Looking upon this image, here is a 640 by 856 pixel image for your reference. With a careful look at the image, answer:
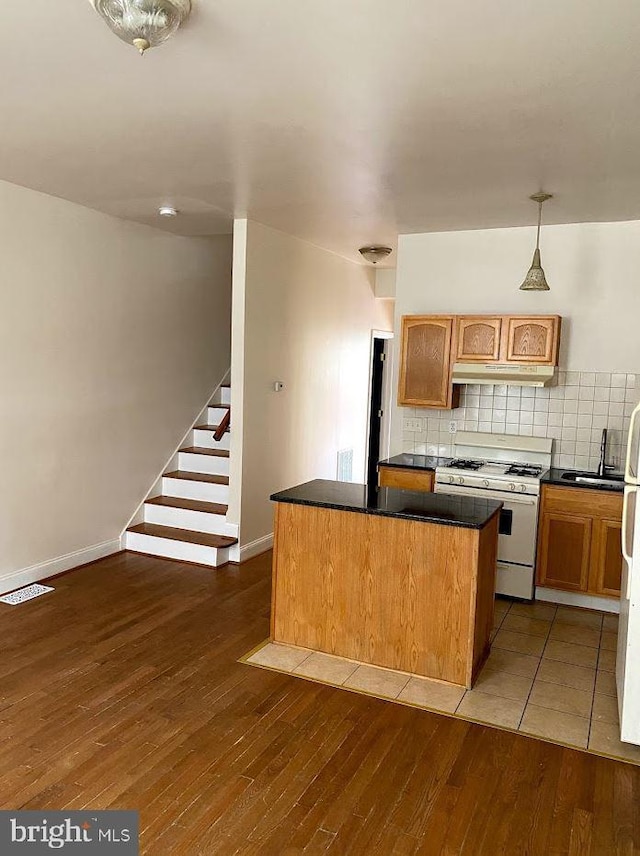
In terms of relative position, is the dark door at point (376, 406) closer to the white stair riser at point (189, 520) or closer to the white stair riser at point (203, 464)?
the white stair riser at point (203, 464)

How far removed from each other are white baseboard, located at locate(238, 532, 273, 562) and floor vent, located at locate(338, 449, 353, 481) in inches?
57.9

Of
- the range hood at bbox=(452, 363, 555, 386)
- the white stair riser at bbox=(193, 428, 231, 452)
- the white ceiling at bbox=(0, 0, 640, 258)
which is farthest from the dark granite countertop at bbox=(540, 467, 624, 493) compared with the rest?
the white stair riser at bbox=(193, 428, 231, 452)

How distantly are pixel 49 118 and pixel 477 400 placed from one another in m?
3.50

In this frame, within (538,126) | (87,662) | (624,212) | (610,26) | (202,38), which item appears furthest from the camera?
(624,212)

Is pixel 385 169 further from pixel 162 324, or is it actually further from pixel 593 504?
pixel 162 324

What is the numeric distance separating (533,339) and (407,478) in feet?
4.41

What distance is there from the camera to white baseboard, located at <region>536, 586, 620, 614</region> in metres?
4.52

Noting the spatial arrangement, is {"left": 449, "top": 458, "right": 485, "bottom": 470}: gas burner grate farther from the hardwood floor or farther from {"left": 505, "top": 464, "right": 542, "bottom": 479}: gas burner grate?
the hardwood floor

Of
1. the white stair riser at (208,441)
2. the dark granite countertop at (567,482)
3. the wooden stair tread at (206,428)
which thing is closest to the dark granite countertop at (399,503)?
the dark granite countertop at (567,482)

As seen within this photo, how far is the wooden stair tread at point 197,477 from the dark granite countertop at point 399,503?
6.65ft

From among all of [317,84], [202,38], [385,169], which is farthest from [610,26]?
[385,169]

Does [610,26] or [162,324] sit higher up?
[610,26]

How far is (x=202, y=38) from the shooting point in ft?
7.30

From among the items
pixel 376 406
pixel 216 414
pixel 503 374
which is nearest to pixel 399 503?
pixel 503 374
